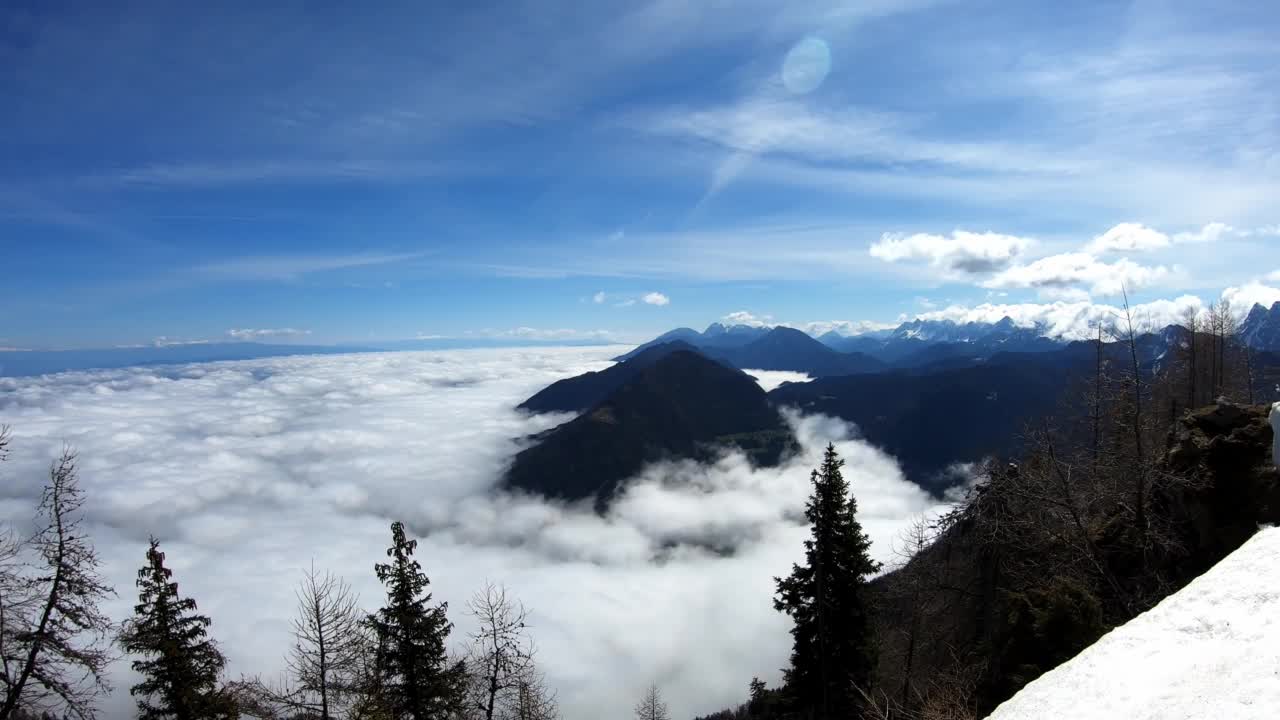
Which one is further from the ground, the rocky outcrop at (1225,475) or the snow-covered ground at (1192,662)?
the rocky outcrop at (1225,475)

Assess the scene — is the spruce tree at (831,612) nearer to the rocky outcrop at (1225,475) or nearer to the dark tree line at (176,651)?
the rocky outcrop at (1225,475)

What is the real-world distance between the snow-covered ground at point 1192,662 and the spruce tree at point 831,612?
13.7 metres

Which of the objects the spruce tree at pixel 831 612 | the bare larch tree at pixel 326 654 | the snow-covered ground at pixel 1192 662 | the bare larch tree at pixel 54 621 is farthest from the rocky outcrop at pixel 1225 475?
the bare larch tree at pixel 54 621

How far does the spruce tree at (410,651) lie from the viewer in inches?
880

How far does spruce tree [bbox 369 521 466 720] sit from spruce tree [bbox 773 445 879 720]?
1603cm

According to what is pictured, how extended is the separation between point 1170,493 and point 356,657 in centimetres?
3103

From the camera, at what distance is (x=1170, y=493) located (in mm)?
19484

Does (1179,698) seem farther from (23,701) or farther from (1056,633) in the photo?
(23,701)

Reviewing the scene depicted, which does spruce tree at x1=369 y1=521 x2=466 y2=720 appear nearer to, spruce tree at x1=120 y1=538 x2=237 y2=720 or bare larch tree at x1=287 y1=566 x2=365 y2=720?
bare larch tree at x1=287 y1=566 x2=365 y2=720

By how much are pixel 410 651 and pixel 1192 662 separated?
80.9 feet

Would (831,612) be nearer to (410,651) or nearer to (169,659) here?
(410,651)

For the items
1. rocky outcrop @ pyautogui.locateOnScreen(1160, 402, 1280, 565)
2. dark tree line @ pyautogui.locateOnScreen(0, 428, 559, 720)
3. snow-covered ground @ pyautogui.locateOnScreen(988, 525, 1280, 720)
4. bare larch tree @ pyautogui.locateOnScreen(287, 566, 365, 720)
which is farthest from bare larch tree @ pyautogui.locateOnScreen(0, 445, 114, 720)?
rocky outcrop @ pyautogui.locateOnScreen(1160, 402, 1280, 565)

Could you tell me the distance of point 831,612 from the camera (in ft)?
84.9

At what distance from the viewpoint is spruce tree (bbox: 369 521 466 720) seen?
73.3ft
